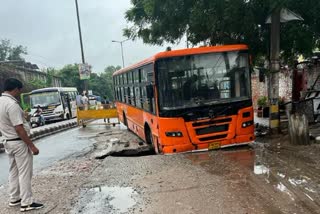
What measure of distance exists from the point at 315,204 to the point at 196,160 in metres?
3.52

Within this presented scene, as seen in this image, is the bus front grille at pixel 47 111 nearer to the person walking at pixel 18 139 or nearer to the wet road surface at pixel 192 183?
the wet road surface at pixel 192 183

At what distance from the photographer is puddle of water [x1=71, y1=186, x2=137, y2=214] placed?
18.5 feet

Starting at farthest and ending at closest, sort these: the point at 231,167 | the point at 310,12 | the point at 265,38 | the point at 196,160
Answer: the point at 265,38 → the point at 310,12 → the point at 196,160 → the point at 231,167

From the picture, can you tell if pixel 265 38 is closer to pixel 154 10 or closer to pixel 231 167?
pixel 154 10

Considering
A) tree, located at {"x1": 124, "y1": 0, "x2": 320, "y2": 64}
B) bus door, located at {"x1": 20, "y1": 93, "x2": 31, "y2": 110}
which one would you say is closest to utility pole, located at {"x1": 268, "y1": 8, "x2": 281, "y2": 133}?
tree, located at {"x1": 124, "y1": 0, "x2": 320, "y2": 64}

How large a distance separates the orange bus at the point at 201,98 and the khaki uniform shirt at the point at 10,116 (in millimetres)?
3791

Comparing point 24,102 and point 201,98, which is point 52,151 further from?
point 24,102

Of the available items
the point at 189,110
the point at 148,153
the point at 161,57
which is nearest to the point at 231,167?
the point at 189,110

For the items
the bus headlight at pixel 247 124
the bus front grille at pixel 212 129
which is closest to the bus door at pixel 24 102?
the bus front grille at pixel 212 129

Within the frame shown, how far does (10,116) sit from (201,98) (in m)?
4.62

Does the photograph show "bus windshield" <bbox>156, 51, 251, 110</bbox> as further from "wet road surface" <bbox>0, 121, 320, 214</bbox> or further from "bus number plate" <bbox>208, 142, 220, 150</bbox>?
"wet road surface" <bbox>0, 121, 320, 214</bbox>

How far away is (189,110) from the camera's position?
8.76 metres

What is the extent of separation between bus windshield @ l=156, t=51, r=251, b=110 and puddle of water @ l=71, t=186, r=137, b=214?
2.78 m

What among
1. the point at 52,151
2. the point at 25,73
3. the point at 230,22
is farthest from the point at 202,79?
the point at 25,73
